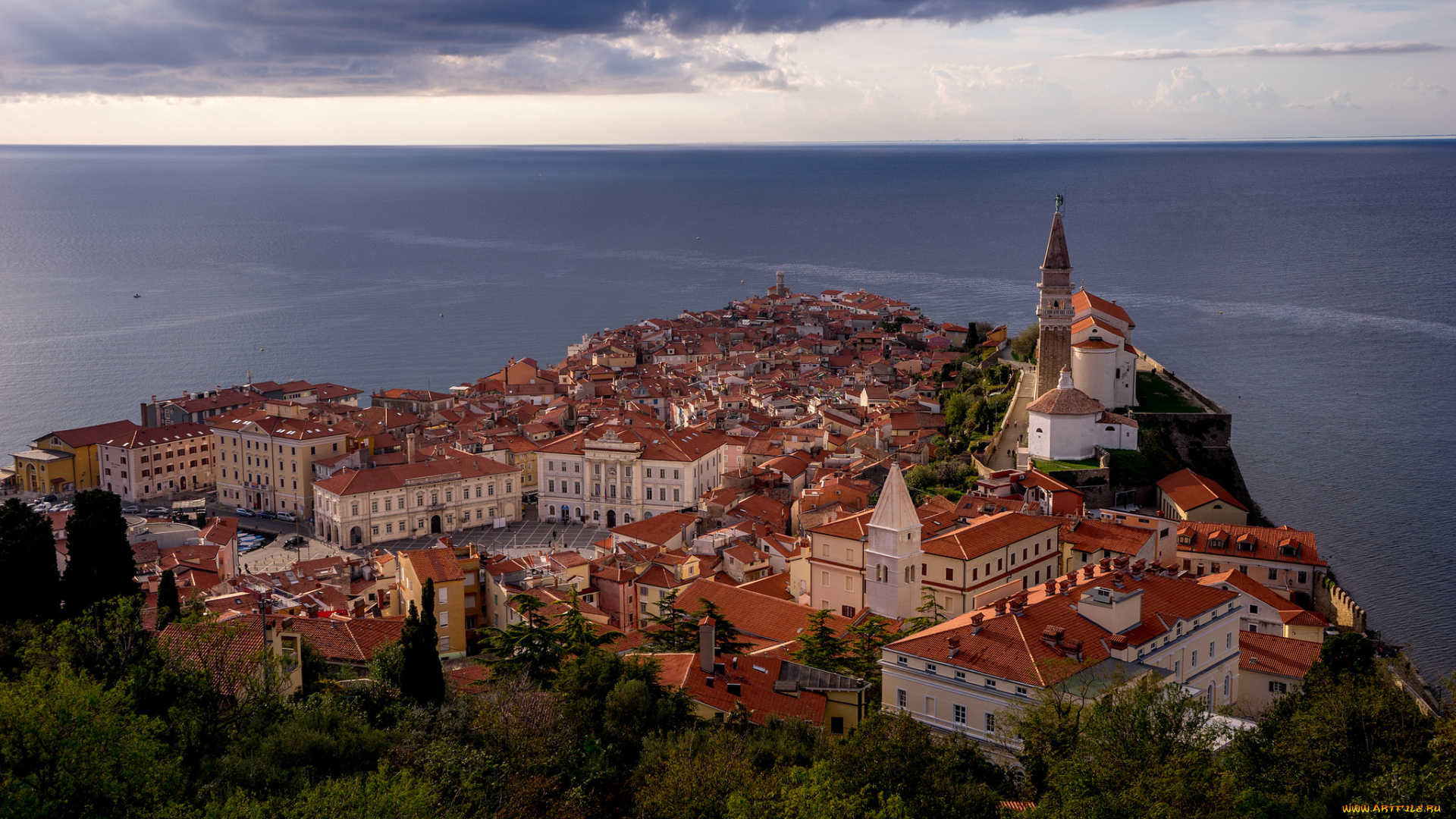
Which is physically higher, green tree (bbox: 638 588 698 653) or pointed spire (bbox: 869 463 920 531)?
pointed spire (bbox: 869 463 920 531)

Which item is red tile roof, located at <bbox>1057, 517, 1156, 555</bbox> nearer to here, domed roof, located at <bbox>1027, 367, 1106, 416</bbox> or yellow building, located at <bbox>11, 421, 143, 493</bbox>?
domed roof, located at <bbox>1027, 367, 1106, 416</bbox>

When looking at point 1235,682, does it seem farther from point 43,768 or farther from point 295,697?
point 43,768

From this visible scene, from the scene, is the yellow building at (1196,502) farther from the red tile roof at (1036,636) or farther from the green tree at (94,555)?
the green tree at (94,555)

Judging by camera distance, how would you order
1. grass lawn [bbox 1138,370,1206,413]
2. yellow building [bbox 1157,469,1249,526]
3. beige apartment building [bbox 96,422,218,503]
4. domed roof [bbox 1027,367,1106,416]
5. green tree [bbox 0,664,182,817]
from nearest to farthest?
green tree [bbox 0,664,182,817] → yellow building [bbox 1157,469,1249,526] → domed roof [bbox 1027,367,1106,416] → grass lawn [bbox 1138,370,1206,413] → beige apartment building [bbox 96,422,218,503]

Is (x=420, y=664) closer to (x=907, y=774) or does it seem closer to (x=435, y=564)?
(x=907, y=774)

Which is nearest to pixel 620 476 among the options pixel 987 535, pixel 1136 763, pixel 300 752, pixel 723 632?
pixel 987 535

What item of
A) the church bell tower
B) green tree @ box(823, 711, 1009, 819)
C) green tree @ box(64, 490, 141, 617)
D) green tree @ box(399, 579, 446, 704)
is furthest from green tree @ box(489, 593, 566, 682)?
the church bell tower

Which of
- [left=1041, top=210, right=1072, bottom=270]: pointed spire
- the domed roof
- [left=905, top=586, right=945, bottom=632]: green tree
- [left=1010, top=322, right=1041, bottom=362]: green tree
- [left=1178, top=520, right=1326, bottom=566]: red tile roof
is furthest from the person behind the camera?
[left=1010, top=322, right=1041, bottom=362]: green tree
